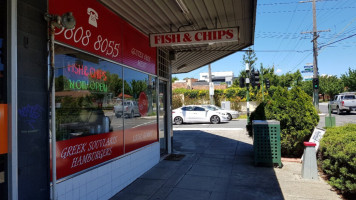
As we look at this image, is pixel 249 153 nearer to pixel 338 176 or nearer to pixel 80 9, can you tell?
pixel 338 176

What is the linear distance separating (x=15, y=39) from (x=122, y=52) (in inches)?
106

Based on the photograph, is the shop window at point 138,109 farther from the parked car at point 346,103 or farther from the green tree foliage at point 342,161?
the parked car at point 346,103

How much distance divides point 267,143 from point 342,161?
8.17 feet

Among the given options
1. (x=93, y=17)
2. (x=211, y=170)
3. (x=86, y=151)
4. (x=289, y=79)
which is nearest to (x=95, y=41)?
(x=93, y=17)

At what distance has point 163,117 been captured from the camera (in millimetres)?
8336

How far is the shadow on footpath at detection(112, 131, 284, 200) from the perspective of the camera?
490 centimetres

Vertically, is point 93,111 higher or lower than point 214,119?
higher

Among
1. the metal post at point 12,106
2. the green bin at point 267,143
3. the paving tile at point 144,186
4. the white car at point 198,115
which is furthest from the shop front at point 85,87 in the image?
the white car at point 198,115

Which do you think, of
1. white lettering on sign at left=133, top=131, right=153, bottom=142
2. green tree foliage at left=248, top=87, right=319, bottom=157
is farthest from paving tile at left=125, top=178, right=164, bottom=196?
green tree foliage at left=248, top=87, right=319, bottom=157

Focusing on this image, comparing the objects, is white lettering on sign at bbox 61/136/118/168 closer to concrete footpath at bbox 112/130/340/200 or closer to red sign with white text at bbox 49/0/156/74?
concrete footpath at bbox 112/130/340/200

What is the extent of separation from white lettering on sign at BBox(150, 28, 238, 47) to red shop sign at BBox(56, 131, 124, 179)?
251 centimetres

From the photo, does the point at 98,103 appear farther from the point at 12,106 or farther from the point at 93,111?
the point at 12,106

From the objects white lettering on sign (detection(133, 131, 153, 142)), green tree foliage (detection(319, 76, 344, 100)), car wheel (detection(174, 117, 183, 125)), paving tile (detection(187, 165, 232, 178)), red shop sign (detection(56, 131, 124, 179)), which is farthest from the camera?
green tree foliage (detection(319, 76, 344, 100))

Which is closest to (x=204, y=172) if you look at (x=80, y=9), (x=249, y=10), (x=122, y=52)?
(x=122, y=52)
